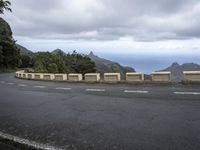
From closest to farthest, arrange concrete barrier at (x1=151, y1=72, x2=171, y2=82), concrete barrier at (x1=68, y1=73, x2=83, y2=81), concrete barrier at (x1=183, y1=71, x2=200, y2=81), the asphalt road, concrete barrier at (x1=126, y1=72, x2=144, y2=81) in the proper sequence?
the asphalt road → concrete barrier at (x1=183, y1=71, x2=200, y2=81) → concrete barrier at (x1=151, y1=72, x2=171, y2=82) → concrete barrier at (x1=126, y1=72, x2=144, y2=81) → concrete barrier at (x1=68, y1=73, x2=83, y2=81)

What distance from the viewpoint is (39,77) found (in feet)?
89.7

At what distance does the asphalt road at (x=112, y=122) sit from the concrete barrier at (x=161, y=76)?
13.2 feet

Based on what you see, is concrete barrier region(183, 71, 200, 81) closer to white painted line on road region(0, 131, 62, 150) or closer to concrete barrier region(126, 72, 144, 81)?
concrete barrier region(126, 72, 144, 81)

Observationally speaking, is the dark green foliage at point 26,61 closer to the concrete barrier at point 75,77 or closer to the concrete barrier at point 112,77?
the concrete barrier at point 75,77

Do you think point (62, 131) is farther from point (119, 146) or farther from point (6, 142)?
point (119, 146)

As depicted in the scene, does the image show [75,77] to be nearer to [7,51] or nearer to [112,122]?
[112,122]

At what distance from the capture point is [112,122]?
706 cm

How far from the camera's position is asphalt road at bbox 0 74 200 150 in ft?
18.2

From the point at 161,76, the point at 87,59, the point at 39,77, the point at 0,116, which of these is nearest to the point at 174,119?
the point at 0,116

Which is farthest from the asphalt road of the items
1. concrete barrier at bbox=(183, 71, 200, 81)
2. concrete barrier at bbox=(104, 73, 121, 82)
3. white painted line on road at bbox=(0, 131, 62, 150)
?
concrete barrier at bbox=(104, 73, 121, 82)

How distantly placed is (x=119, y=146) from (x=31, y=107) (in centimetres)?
524

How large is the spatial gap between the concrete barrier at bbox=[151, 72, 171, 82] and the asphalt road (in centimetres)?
403

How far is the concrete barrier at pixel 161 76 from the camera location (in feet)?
48.9

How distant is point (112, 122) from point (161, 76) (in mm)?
8638
